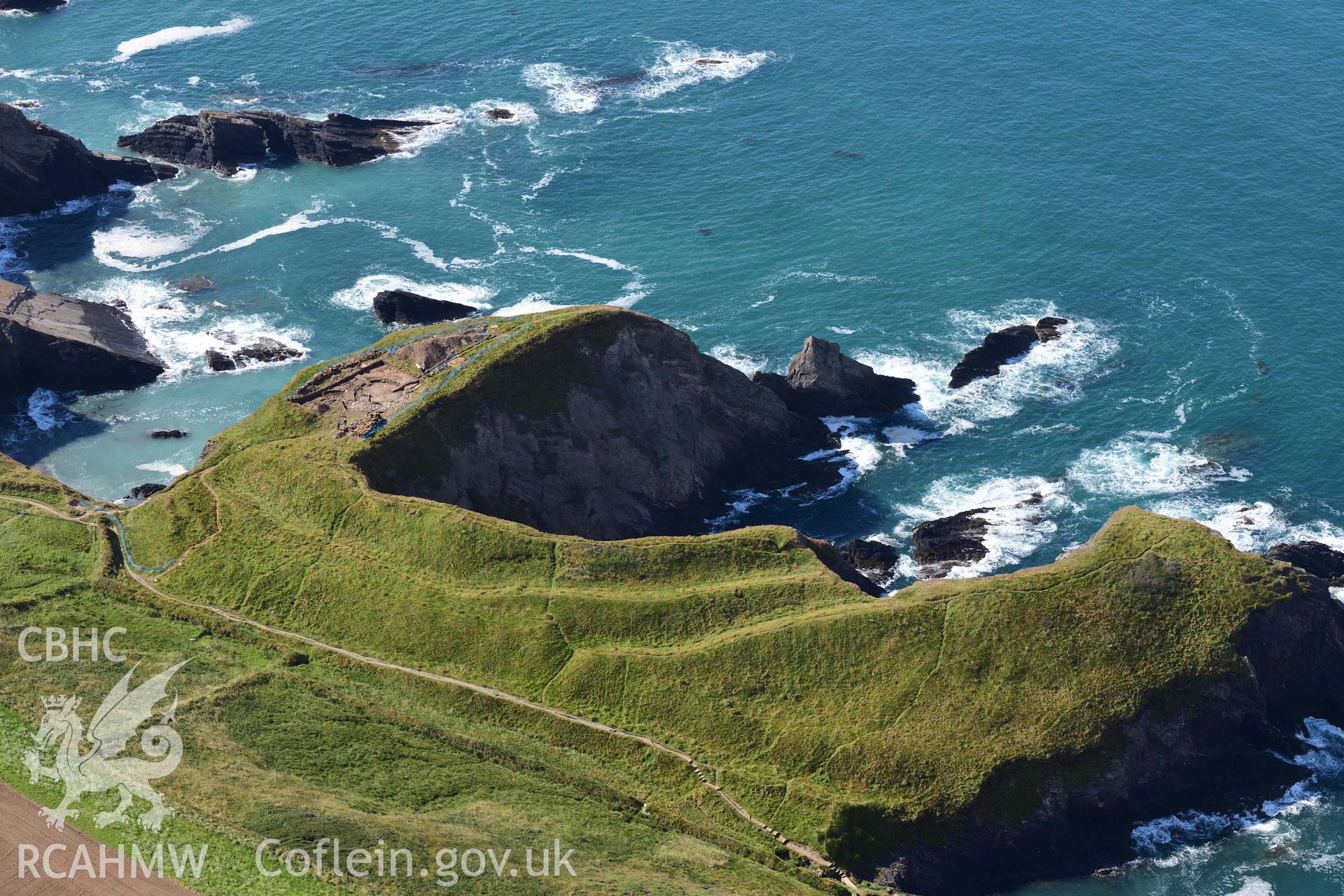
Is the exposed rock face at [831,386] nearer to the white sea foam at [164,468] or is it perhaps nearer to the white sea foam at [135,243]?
the white sea foam at [164,468]

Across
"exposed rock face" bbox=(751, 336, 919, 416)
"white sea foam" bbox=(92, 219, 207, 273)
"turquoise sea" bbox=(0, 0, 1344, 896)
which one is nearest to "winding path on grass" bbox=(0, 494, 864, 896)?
"turquoise sea" bbox=(0, 0, 1344, 896)

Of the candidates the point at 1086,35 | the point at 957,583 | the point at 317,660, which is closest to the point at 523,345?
the point at 317,660

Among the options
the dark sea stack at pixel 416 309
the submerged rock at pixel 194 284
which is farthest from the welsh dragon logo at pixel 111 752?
the submerged rock at pixel 194 284

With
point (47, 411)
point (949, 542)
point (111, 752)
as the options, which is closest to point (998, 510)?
point (949, 542)

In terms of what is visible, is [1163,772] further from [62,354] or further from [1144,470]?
[62,354]

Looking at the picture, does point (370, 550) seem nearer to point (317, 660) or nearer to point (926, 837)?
point (317, 660)
